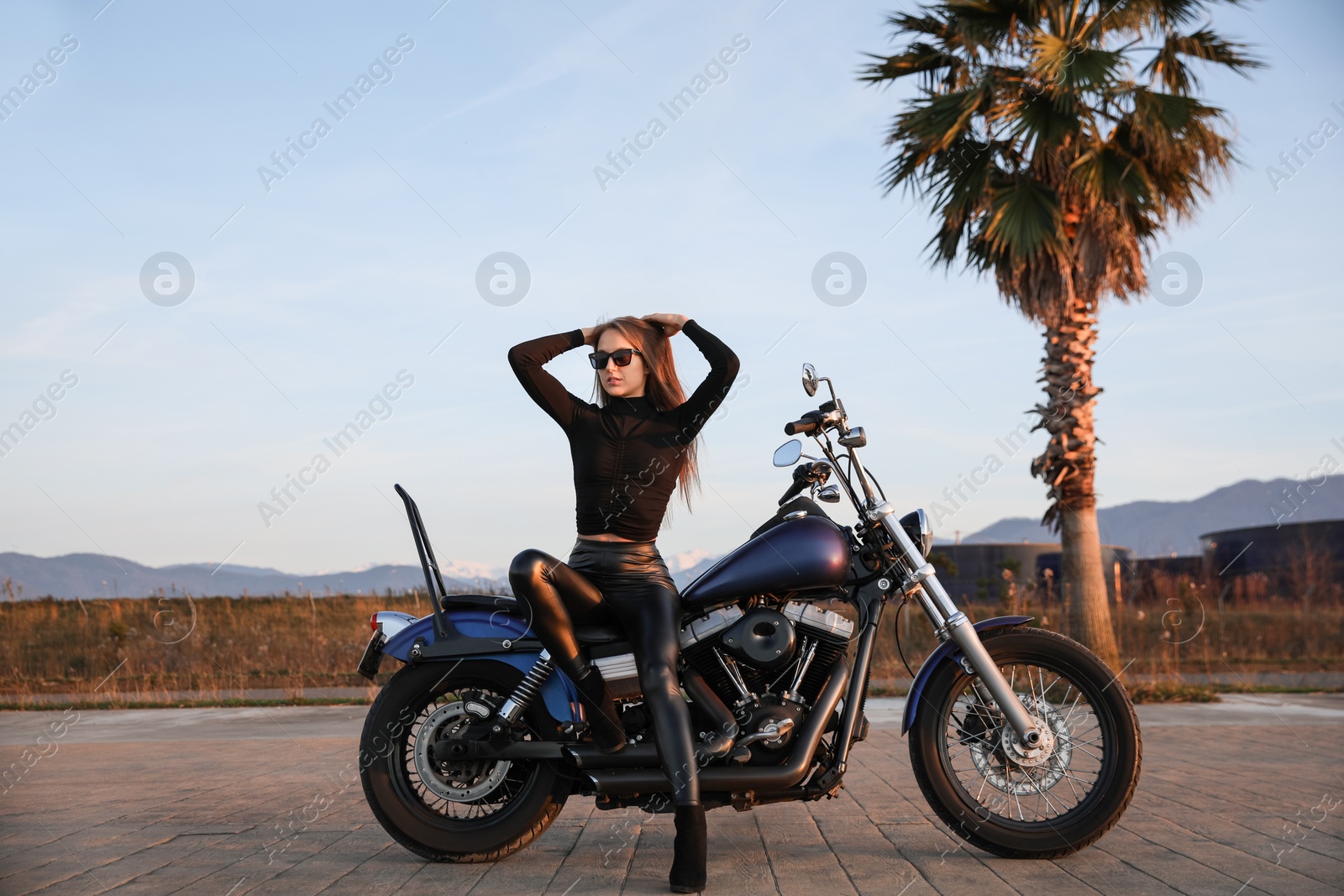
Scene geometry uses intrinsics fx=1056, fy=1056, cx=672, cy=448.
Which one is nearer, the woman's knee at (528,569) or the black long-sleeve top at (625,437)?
the woman's knee at (528,569)

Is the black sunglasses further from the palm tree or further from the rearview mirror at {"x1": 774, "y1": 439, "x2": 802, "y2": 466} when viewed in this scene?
the palm tree

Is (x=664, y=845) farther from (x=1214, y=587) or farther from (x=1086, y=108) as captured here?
(x=1214, y=587)

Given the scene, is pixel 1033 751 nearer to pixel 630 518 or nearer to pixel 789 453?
pixel 789 453

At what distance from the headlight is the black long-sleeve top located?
0.79 metres

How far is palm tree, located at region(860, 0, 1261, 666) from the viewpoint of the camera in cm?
1059

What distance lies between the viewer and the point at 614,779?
348cm

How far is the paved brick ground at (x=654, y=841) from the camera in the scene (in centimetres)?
330

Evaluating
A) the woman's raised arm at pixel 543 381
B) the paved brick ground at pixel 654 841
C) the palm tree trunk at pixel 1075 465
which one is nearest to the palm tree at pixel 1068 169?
the palm tree trunk at pixel 1075 465

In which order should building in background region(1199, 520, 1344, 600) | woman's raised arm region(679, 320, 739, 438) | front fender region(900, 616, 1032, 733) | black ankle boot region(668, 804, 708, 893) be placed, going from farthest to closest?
1. building in background region(1199, 520, 1344, 600)
2. woman's raised arm region(679, 320, 739, 438)
3. front fender region(900, 616, 1032, 733)
4. black ankle boot region(668, 804, 708, 893)

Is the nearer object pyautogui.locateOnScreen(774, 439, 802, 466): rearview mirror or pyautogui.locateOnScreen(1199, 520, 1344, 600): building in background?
pyautogui.locateOnScreen(774, 439, 802, 466): rearview mirror

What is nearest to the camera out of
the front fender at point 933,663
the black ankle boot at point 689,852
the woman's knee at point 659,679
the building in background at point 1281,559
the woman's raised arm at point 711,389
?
the black ankle boot at point 689,852

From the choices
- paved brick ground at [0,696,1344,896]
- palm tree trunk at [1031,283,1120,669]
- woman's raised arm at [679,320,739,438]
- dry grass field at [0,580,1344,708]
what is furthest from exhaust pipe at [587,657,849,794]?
palm tree trunk at [1031,283,1120,669]

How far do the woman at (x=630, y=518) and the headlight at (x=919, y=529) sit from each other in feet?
2.58

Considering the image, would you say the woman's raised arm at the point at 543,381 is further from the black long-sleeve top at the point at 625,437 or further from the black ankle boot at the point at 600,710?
the black ankle boot at the point at 600,710
